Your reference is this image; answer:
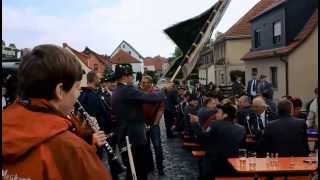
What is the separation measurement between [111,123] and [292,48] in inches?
808

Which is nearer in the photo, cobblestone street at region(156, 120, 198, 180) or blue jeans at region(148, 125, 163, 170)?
cobblestone street at region(156, 120, 198, 180)

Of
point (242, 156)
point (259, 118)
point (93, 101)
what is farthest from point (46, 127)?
point (259, 118)

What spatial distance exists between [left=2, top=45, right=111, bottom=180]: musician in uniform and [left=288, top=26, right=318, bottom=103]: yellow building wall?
1070 inches

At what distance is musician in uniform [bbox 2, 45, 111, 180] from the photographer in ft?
6.95

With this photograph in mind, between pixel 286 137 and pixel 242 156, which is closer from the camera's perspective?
pixel 286 137

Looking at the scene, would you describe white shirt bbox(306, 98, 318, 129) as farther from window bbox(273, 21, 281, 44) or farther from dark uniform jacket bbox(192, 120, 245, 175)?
window bbox(273, 21, 281, 44)

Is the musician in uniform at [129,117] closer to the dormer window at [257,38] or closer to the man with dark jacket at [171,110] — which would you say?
the man with dark jacket at [171,110]

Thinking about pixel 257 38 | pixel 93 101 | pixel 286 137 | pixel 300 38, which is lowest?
pixel 286 137

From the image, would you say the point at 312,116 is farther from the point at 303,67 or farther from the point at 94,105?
the point at 303,67

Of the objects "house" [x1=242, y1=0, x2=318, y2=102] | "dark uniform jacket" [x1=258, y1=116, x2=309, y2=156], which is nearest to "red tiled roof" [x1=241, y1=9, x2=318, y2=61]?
"house" [x1=242, y1=0, x2=318, y2=102]

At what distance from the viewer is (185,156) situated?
13156mm

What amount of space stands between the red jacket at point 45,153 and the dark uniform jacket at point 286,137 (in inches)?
216

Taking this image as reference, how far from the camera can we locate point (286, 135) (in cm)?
738

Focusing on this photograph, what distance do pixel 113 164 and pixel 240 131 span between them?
2.31 m
